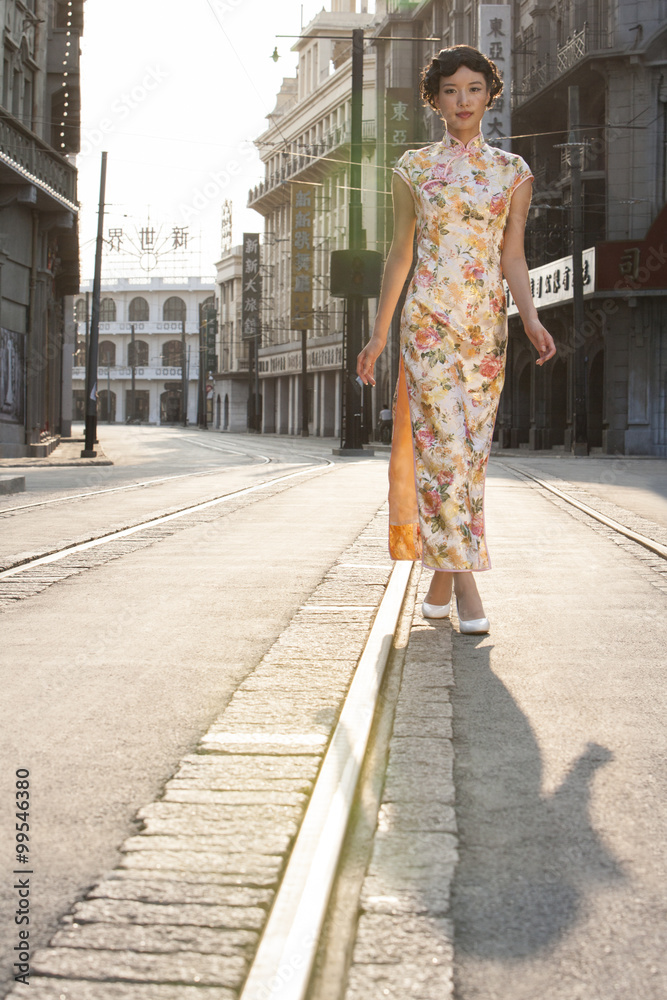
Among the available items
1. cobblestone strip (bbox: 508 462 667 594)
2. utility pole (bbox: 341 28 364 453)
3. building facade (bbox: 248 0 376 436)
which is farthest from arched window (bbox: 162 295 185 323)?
cobblestone strip (bbox: 508 462 667 594)

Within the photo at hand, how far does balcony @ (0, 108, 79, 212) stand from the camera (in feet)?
77.8

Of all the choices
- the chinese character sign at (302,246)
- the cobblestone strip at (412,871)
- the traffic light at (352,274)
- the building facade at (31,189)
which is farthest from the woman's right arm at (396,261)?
the chinese character sign at (302,246)

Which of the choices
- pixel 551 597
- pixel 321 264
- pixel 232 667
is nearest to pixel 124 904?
pixel 232 667

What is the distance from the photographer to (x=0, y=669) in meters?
4.02

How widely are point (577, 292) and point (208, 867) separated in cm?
2873

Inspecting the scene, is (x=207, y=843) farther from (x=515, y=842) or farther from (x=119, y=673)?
(x=119, y=673)

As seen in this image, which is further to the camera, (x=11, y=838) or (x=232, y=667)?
(x=232, y=667)

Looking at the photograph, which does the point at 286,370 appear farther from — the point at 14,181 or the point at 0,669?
the point at 0,669

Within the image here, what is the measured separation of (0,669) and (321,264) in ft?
213

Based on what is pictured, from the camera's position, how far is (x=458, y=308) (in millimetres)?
4504

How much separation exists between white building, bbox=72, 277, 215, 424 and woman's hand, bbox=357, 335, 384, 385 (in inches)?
4357

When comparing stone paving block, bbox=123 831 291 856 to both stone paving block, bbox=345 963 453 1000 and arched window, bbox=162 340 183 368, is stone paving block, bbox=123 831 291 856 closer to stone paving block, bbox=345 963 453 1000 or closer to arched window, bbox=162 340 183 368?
stone paving block, bbox=345 963 453 1000

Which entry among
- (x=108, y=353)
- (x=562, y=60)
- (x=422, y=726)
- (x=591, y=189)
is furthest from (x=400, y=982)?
(x=108, y=353)

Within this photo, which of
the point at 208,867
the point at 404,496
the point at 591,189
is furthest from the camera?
the point at 591,189
